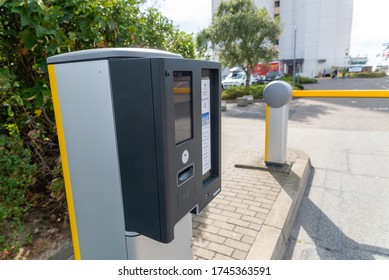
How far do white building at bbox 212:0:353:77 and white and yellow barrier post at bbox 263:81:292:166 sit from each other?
35.1 metres

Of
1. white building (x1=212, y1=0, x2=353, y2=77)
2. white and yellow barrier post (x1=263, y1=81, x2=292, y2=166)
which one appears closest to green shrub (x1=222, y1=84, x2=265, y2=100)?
white and yellow barrier post (x1=263, y1=81, x2=292, y2=166)

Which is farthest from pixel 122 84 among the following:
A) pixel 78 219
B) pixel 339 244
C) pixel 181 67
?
pixel 339 244

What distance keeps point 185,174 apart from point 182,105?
315 millimetres

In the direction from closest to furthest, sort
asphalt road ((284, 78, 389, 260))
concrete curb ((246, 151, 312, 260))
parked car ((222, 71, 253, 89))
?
concrete curb ((246, 151, 312, 260)) < asphalt road ((284, 78, 389, 260)) < parked car ((222, 71, 253, 89))

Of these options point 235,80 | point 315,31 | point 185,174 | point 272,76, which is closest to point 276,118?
point 185,174

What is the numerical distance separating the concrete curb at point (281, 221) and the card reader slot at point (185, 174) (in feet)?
4.29

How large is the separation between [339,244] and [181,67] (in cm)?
245

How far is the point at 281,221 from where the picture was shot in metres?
2.68

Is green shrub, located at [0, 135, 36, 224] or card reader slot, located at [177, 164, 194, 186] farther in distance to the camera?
green shrub, located at [0, 135, 36, 224]

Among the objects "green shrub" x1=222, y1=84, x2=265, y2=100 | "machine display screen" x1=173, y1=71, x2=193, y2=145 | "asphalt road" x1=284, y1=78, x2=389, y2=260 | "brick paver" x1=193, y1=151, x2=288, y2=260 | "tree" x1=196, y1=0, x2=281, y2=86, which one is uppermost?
"tree" x1=196, y1=0, x2=281, y2=86

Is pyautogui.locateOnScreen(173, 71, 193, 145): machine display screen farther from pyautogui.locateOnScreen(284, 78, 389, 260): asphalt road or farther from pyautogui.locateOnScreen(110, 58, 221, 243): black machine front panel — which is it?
pyautogui.locateOnScreen(284, 78, 389, 260): asphalt road

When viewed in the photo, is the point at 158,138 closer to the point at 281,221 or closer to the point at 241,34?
the point at 281,221

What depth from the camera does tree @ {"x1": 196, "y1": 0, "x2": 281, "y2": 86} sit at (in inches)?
558

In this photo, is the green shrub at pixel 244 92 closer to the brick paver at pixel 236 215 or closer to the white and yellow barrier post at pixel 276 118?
the white and yellow barrier post at pixel 276 118
